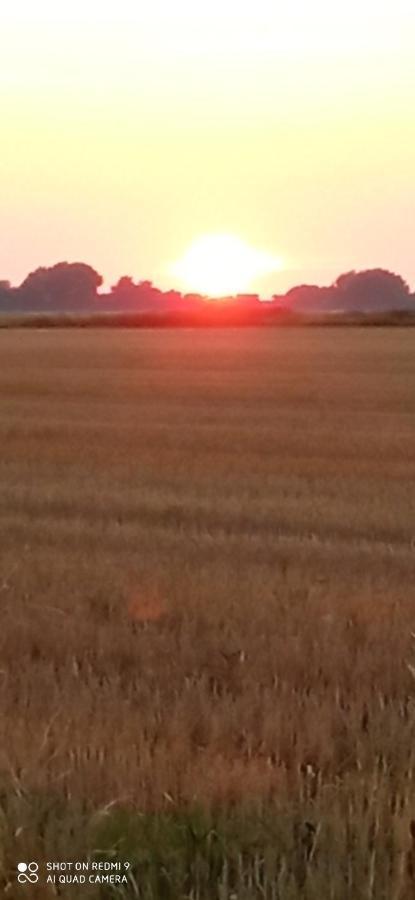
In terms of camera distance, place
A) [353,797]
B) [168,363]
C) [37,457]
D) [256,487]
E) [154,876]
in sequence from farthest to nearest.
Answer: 1. [168,363]
2. [37,457]
3. [256,487]
4. [353,797]
5. [154,876]

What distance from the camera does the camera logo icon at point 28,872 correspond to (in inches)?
153

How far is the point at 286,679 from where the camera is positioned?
5715mm

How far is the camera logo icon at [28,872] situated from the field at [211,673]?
1.0 inches

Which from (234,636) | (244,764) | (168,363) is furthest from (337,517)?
(168,363)

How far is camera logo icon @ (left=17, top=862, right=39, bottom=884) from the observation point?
3877 millimetres

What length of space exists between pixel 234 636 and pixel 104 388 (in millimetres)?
22365

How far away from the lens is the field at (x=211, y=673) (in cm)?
397

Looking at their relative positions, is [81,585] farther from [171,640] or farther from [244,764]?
[244,764]

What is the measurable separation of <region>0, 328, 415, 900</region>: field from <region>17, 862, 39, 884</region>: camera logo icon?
0.09 feet

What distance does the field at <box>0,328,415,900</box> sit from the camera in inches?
156

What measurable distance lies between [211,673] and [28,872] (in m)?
1.95

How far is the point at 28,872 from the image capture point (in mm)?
3902

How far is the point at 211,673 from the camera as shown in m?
5.76

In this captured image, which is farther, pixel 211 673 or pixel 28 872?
pixel 211 673
